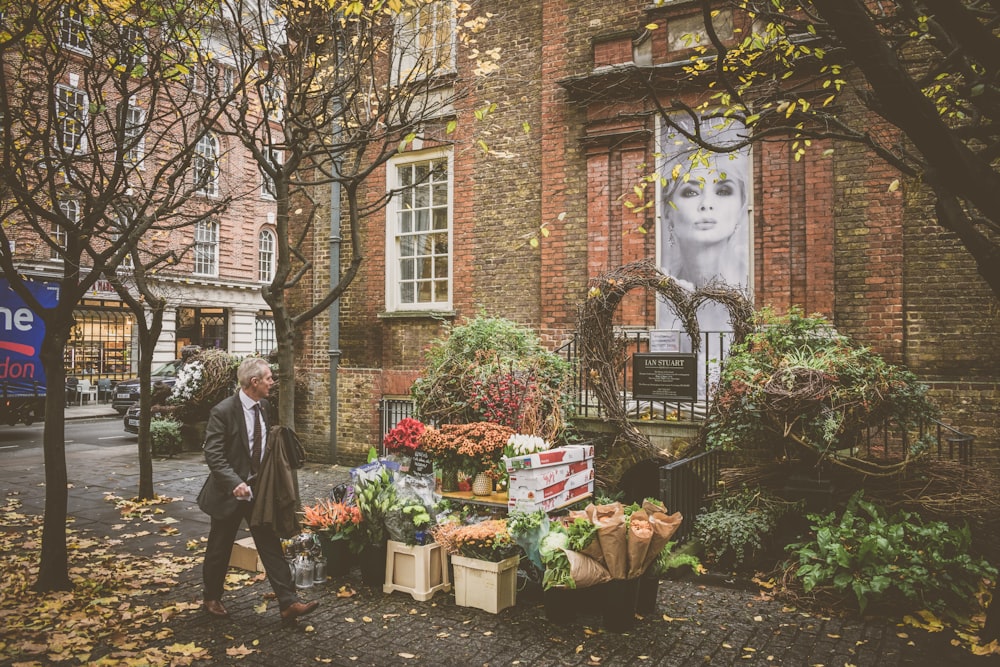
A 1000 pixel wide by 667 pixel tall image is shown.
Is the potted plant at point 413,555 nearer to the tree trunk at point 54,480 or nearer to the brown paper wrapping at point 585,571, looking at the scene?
the brown paper wrapping at point 585,571

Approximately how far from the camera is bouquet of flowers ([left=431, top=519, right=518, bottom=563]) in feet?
17.3

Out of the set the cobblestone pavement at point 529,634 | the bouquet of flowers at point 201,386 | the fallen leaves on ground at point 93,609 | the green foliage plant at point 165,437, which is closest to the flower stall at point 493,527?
the cobblestone pavement at point 529,634

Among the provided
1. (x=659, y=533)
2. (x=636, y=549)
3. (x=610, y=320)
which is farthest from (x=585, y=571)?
(x=610, y=320)

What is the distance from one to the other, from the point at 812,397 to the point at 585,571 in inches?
115

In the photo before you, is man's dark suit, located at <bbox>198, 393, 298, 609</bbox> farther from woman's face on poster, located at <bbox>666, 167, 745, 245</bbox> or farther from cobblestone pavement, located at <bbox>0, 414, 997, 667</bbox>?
woman's face on poster, located at <bbox>666, 167, 745, 245</bbox>

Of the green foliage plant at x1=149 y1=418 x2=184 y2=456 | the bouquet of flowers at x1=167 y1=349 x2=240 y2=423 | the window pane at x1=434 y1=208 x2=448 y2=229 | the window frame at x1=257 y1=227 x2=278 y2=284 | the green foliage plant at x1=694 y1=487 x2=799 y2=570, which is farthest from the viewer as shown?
the window frame at x1=257 y1=227 x2=278 y2=284

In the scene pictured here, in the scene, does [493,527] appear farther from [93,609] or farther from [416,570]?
[93,609]

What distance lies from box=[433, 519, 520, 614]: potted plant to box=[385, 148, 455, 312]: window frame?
256 inches

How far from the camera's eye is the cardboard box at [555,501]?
18.1ft

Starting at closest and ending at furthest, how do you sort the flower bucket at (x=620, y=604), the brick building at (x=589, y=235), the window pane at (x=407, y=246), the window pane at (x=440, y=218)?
the flower bucket at (x=620, y=604)
the brick building at (x=589, y=235)
the window pane at (x=440, y=218)
the window pane at (x=407, y=246)

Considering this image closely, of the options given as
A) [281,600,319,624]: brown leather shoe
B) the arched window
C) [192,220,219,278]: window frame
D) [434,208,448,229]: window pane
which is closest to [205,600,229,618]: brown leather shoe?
[281,600,319,624]: brown leather shoe

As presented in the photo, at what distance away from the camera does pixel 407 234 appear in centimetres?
1198

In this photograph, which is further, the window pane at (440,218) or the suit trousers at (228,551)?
the window pane at (440,218)

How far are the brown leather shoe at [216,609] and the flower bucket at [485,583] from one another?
5.94 ft
